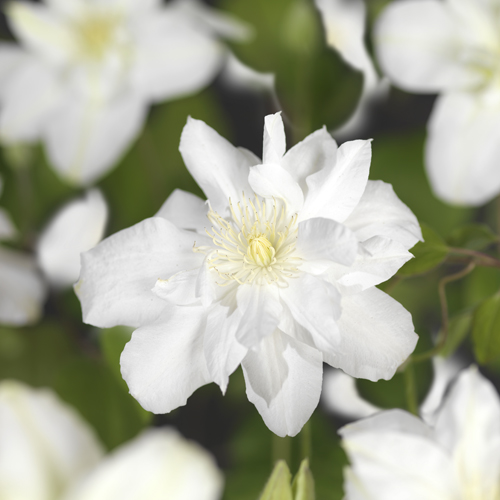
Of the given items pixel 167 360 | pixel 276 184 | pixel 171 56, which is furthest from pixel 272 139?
pixel 171 56

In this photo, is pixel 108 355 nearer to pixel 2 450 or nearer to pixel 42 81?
pixel 2 450

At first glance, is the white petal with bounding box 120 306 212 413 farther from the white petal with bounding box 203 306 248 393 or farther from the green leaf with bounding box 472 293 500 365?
the green leaf with bounding box 472 293 500 365

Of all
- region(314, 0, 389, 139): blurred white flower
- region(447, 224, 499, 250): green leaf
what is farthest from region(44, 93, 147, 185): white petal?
region(447, 224, 499, 250): green leaf

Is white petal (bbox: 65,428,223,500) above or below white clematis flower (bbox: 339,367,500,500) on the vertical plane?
above

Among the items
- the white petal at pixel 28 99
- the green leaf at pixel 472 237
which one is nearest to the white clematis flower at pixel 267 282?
the green leaf at pixel 472 237

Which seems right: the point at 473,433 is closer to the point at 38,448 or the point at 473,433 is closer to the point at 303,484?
the point at 303,484
